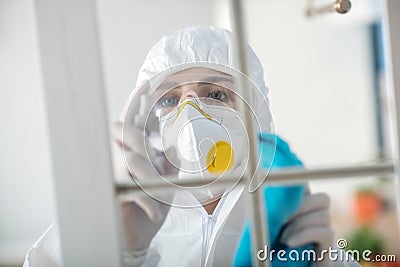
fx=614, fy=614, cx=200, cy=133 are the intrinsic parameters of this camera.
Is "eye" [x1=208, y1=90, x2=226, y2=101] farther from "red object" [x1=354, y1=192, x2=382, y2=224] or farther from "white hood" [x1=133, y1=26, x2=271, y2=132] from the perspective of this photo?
"red object" [x1=354, y1=192, x2=382, y2=224]

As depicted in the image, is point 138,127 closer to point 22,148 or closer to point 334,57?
point 22,148

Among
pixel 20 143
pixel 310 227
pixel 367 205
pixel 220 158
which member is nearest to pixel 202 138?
pixel 220 158

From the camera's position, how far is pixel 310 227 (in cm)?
48

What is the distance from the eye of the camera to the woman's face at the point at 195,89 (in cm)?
56

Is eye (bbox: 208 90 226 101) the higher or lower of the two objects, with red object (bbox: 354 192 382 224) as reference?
higher

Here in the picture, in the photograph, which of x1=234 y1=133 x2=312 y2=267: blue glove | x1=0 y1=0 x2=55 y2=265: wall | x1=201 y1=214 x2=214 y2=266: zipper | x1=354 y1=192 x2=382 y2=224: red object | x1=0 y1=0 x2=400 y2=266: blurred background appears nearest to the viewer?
x1=234 y1=133 x2=312 y2=267: blue glove

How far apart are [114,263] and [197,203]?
161 millimetres

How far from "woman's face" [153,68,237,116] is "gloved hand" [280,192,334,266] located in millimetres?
118

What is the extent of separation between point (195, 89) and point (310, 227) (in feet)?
0.56

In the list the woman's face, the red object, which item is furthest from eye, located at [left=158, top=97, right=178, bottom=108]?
the red object

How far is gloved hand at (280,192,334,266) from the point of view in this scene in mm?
476

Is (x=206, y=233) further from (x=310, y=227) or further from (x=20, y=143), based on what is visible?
(x=20, y=143)

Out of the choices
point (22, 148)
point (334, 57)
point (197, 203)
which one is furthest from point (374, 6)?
point (197, 203)

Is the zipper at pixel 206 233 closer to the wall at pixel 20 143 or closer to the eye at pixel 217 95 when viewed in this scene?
the eye at pixel 217 95
